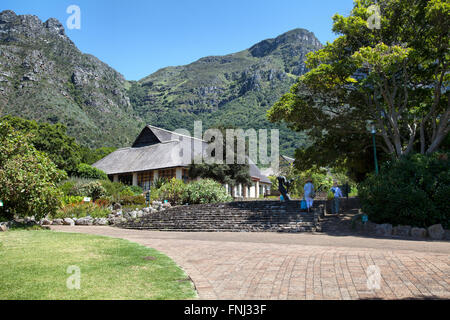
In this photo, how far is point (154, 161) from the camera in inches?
1358

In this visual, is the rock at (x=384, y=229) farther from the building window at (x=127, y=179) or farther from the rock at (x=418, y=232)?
the building window at (x=127, y=179)

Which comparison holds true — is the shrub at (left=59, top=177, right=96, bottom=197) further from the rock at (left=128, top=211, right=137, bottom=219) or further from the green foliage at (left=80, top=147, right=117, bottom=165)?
the green foliage at (left=80, top=147, right=117, bottom=165)

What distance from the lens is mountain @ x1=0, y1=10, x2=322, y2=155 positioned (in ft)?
218

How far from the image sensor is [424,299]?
14.1ft

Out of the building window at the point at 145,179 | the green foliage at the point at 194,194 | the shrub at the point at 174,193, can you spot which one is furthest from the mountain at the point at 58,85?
the green foliage at the point at 194,194

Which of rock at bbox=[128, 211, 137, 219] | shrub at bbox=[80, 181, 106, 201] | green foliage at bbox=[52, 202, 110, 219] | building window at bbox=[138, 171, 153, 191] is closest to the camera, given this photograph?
Answer: green foliage at bbox=[52, 202, 110, 219]

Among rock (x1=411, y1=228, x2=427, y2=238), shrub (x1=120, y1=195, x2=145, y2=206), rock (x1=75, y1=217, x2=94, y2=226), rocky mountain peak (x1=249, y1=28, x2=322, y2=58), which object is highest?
rocky mountain peak (x1=249, y1=28, x2=322, y2=58)

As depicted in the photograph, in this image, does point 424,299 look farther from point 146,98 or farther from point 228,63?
point 228,63

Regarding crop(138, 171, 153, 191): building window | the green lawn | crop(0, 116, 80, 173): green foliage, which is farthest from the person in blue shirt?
crop(0, 116, 80, 173): green foliage

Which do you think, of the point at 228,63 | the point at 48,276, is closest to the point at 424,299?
the point at 48,276

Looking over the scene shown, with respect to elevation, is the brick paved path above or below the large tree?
below

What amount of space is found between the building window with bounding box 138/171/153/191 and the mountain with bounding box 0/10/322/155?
16.6 m

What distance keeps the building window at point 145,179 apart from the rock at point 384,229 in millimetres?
25335

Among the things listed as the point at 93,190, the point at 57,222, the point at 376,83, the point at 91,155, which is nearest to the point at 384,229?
the point at 376,83
